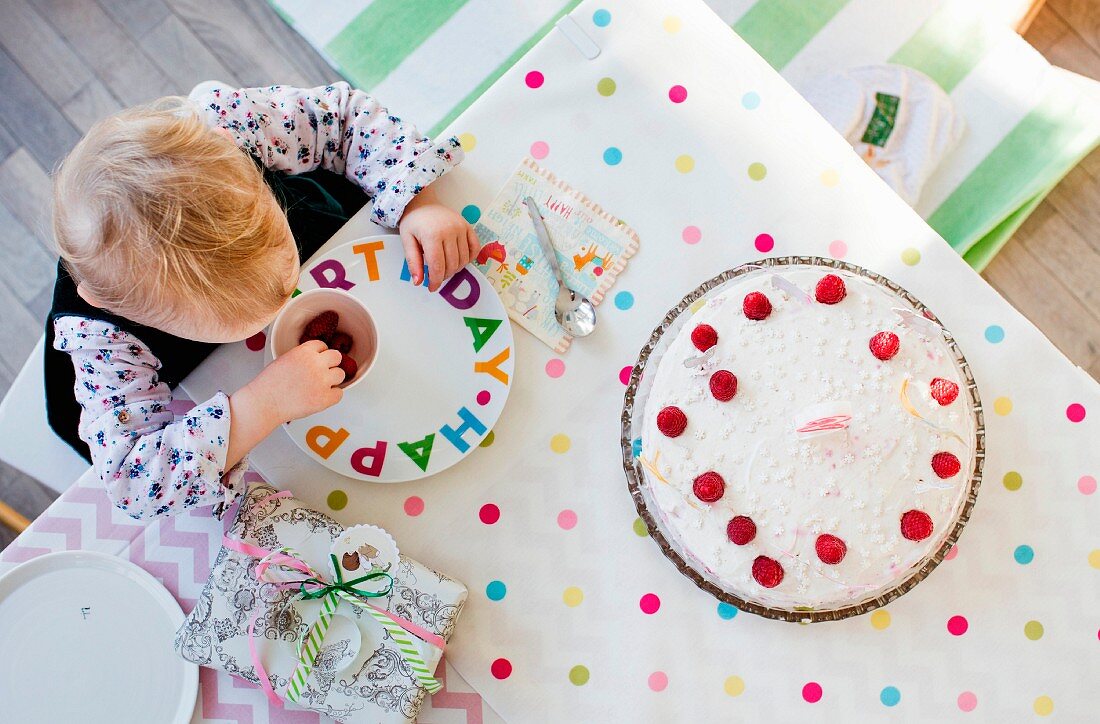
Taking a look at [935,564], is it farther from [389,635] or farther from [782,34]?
[782,34]

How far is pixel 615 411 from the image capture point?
1021 mm

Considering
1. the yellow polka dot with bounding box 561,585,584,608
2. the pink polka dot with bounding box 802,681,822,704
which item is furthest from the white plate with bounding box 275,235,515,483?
the pink polka dot with bounding box 802,681,822,704

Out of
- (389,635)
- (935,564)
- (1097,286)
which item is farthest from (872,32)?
(389,635)

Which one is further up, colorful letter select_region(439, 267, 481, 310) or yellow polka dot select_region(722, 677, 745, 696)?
colorful letter select_region(439, 267, 481, 310)

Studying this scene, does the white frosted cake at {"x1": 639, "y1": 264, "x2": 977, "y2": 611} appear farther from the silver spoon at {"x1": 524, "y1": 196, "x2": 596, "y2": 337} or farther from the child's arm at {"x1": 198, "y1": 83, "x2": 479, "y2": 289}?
the child's arm at {"x1": 198, "y1": 83, "x2": 479, "y2": 289}

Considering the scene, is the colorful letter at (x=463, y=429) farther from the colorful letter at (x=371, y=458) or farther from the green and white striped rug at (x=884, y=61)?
the green and white striped rug at (x=884, y=61)

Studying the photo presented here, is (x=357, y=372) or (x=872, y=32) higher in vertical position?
(x=872, y=32)

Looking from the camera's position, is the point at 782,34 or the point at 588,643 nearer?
the point at 588,643

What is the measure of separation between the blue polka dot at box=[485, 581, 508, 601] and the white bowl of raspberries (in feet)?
1.02

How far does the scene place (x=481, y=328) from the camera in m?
1.00

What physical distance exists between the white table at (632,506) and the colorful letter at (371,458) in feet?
0.12

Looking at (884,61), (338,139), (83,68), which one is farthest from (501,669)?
(83,68)

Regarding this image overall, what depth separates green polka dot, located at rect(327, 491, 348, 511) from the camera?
3.33 feet

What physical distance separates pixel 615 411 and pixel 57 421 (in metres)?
0.79
